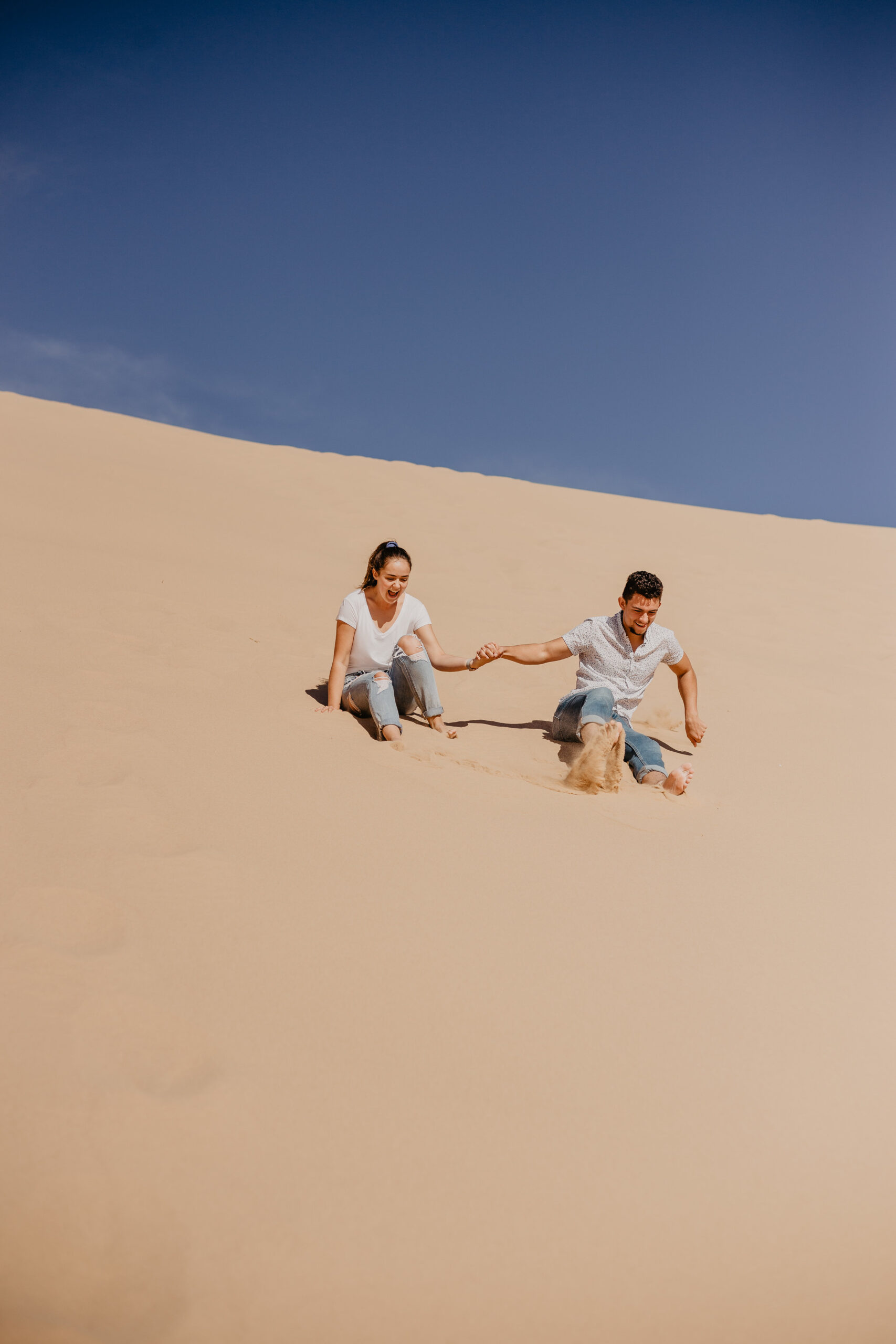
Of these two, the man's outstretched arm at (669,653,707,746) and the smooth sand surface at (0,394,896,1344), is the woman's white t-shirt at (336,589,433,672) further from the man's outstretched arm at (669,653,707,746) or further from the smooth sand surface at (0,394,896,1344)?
the man's outstretched arm at (669,653,707,746)

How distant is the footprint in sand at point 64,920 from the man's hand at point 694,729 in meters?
3.01

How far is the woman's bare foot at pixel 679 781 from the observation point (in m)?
3.38

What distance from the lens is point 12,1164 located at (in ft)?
4.37

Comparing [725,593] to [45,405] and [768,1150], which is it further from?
[45,405]

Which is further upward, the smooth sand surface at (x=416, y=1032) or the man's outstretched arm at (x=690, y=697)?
the man's outstretched arm at (x=690, y=697)

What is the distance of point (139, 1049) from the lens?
62.0 inches

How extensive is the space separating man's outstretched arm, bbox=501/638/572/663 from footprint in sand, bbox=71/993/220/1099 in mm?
2733

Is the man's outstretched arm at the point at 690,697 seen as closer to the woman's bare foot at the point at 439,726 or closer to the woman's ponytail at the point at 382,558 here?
the woman's bare foot at the point at 439,726

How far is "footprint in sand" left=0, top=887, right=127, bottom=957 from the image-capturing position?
1.82m

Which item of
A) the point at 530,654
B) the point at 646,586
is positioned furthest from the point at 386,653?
the point at 646,586

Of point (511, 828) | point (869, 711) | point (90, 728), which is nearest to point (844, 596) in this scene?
point (869, 711)

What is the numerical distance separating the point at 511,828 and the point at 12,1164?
176 cm

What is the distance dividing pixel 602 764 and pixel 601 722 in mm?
497

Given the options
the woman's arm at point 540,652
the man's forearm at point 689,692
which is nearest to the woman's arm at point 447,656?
the woman's arm at point 540,652
